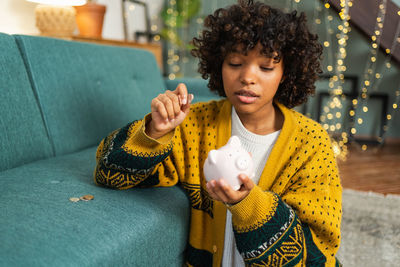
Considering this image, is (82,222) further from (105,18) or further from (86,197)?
(105,18)

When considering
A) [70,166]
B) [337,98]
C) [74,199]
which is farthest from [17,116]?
[337,98]

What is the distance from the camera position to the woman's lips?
2.55 ft

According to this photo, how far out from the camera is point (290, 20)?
83cm

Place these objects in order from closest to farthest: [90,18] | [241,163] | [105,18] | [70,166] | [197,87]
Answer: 1. [241,163]
2. [70,166]
3. [197,87]
4. [90,18]
5. [105,18]

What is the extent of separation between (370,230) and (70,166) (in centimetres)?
131

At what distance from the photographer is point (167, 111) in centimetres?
75

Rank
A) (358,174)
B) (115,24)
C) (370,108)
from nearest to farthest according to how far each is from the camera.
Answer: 1. (358,174)
2. (115,24)
3. (370,108)

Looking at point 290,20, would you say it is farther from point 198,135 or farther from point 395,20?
point 395,20

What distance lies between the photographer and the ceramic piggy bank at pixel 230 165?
2.06 ft

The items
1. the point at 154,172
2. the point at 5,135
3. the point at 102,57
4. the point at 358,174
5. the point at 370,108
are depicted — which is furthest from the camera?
the point at 370,108

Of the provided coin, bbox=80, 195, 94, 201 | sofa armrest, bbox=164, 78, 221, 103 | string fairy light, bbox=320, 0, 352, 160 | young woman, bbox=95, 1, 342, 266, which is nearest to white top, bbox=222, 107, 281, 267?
young woman, bbox=95, 1, 342, 266

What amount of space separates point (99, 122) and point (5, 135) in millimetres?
398

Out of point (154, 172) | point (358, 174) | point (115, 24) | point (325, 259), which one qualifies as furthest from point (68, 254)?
point (115, 24)

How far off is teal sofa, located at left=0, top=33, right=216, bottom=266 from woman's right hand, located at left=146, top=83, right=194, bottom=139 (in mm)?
195
